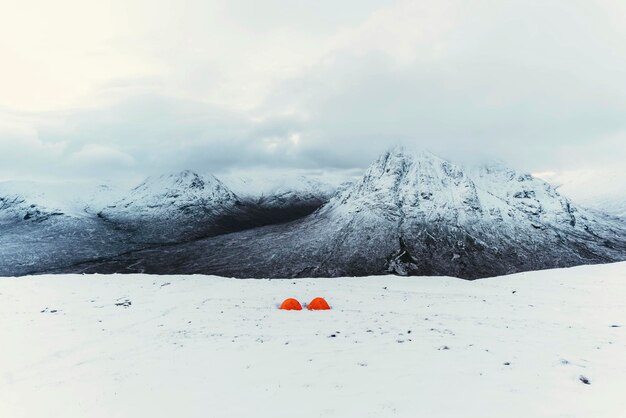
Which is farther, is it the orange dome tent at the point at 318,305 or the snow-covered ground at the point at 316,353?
the orange dome tent at the point at 318,305

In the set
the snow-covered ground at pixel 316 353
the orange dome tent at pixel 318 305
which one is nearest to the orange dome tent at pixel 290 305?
the orange dome tent at pixel 318 305

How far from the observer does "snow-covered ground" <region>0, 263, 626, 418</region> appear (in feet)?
40.5

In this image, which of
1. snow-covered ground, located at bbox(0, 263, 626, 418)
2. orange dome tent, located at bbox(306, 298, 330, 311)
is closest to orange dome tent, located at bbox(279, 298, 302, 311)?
orange dome tent, located at bbox(306, 298, 330, 311)

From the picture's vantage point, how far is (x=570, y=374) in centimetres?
1378

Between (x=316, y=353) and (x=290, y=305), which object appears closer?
(x=316, y=353)

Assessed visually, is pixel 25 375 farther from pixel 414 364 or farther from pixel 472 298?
pixel 472 298

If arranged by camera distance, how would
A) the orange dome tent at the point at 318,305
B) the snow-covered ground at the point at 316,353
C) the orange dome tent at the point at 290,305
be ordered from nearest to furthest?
the snow-covered ground at the point at 316,353 → the orange dome tent at the point at 318,305 → the orange dome tent at the point at 290,305

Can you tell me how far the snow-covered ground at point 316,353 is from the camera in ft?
40.5

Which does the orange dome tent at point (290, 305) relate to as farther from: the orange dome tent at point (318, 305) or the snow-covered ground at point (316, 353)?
the snow-covered ground at point (316, 353)

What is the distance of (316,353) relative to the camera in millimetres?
16906

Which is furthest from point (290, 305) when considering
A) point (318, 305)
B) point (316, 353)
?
point (316, 353)

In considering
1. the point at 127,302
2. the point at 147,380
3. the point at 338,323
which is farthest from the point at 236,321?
the point at 127,302

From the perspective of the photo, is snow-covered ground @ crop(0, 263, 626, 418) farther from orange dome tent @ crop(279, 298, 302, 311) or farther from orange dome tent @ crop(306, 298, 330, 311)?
orange dome tent @ crop(279, 298, 302, 311)

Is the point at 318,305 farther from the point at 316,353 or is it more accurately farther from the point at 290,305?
the point at 316,353
